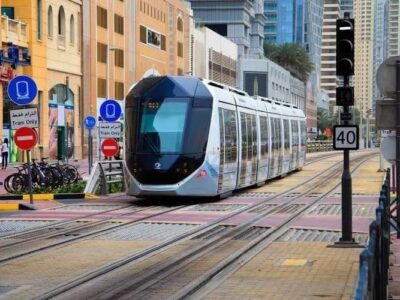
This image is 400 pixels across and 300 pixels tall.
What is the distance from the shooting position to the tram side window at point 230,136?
23578 mm

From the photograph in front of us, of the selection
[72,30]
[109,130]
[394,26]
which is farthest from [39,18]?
[394,26]

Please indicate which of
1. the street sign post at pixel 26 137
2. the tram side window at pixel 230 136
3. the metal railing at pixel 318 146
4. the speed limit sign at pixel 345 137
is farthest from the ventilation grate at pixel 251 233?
the metal railing at pixel 318 146

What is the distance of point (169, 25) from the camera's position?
95.2 m

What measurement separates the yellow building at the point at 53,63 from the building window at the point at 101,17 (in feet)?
15.0

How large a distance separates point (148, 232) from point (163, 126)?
6524mm

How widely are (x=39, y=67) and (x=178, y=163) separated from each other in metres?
35.8

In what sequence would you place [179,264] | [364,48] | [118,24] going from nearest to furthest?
[179,264], [118,24], [364,48]

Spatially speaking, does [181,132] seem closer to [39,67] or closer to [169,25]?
[39,67]

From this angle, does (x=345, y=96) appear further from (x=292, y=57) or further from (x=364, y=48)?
(x=292, y=57)

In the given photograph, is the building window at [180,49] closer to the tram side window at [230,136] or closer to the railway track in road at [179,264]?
the tram side window at [230,136]

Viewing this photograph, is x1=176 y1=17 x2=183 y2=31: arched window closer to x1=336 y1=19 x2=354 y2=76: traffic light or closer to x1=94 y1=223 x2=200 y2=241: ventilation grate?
x1=94 y1=223 x2=200 y2=241: ventilation grate

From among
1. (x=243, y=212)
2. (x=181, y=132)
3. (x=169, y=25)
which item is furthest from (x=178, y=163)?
(x=169, y=25)

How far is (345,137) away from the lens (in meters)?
13.4

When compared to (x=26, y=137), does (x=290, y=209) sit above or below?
below
